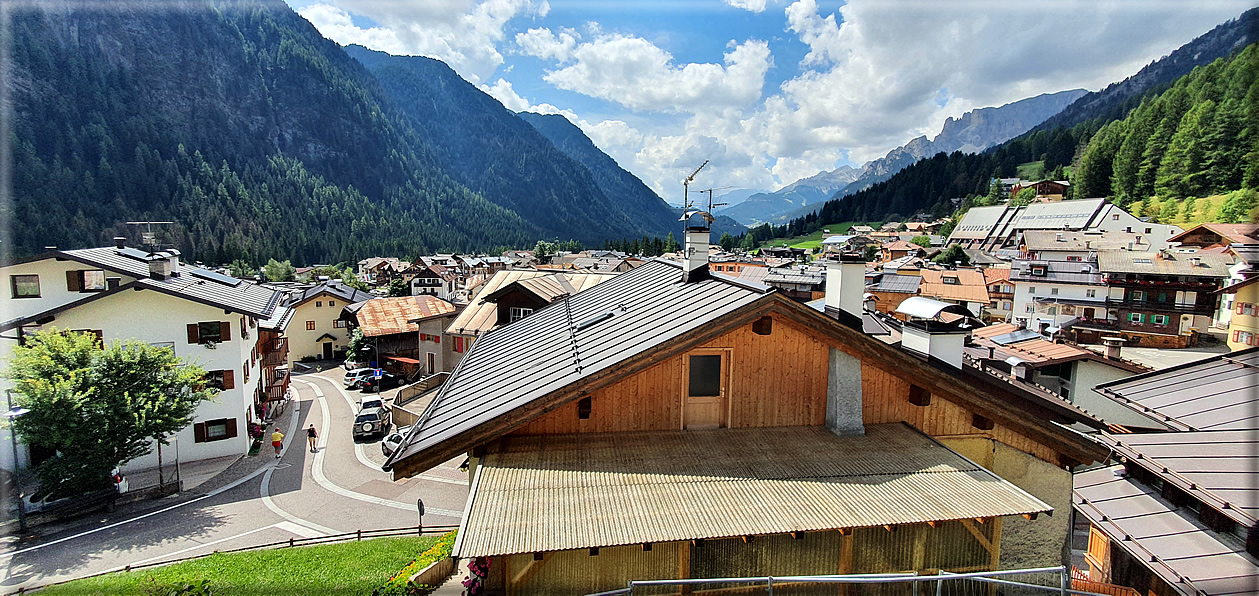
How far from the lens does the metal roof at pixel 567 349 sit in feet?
28.9

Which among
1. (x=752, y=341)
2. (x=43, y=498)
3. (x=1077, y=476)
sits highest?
(x=752, y=341)

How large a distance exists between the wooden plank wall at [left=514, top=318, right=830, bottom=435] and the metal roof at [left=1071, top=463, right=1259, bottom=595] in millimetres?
6695

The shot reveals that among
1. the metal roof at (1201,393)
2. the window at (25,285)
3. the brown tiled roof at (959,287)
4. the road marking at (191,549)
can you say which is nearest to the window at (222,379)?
the window at (25,285)

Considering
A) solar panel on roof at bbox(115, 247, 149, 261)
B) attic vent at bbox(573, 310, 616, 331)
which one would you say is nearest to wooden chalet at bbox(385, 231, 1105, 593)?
attic vent at bbox(573, 310, 616, 331)

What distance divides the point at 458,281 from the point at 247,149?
535 ft

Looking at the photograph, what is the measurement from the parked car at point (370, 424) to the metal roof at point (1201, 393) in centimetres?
3213

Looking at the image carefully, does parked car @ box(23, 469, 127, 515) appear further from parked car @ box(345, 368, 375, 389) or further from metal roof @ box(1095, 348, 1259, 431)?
metal roof @ box(1095, 348, 1259, 431)

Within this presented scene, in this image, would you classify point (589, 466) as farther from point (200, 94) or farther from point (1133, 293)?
point (200, 94)

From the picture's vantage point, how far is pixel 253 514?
783 inches

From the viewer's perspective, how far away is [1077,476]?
503 inches

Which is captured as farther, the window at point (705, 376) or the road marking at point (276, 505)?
the road marking at point (276, 505)

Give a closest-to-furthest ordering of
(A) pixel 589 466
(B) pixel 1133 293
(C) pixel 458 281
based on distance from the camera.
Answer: (A) pixel 589 466, (B) pixel 1133 293, (C) pixel 458 281

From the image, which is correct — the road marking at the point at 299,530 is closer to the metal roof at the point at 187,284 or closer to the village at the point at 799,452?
the village at the point at 799,452

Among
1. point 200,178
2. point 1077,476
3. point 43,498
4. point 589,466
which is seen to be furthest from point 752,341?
point 200,178
